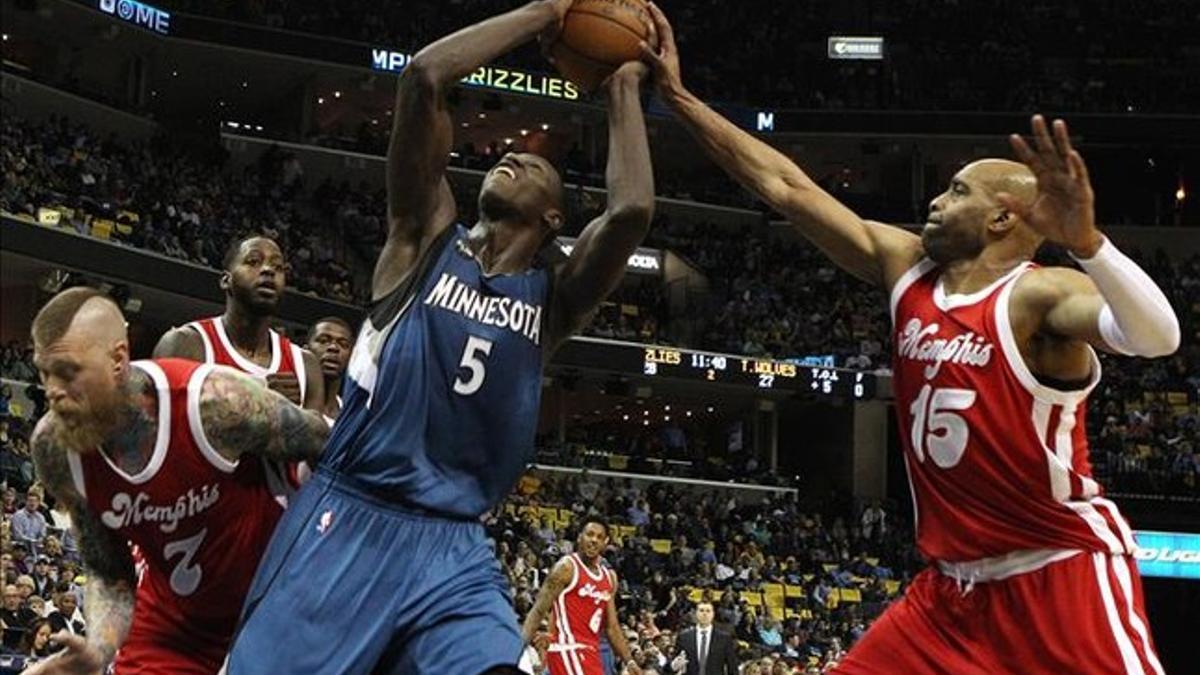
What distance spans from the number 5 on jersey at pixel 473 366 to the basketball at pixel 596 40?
106 centimetres

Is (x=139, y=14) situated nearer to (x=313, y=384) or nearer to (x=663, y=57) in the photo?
(x=313, y=384)

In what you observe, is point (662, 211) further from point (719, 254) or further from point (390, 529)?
point (390, 529)

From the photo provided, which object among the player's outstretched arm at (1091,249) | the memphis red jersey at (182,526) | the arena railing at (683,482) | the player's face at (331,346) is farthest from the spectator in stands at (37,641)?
the arena railing at (683,482)

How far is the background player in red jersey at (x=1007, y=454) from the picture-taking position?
480 centimetres

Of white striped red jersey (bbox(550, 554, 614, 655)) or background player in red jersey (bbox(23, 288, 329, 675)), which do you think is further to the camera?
white striped red jersey (bbox(550, 554, 614, 655))

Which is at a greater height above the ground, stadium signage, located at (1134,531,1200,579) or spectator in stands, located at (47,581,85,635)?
stadium signage, located at (1134,531,1200,579)

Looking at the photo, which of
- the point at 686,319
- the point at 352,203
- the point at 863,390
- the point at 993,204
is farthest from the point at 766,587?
the point at 993,204

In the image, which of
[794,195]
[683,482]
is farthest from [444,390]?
[683,482]

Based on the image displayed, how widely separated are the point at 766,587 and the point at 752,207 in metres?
13.9

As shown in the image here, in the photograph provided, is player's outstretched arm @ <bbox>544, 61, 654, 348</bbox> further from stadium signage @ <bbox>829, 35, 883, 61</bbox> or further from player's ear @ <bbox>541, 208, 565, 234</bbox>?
stadium signage @ <bbox>829, 35, 883, 61</bbox>

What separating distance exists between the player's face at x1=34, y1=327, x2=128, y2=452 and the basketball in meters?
1.66

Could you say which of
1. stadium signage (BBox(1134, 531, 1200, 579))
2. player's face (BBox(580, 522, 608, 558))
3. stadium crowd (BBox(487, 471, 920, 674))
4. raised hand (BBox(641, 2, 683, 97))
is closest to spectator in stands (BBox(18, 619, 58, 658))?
player's face (BBox(580, 522, 608, 558))

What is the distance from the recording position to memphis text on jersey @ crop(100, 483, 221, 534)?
464 centimetres

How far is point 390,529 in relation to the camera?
4480mm
